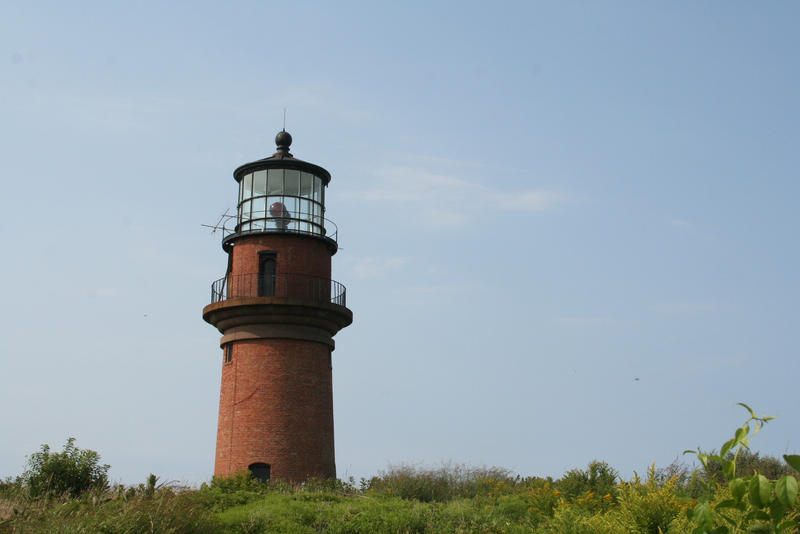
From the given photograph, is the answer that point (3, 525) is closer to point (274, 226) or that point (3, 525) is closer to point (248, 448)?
point (248, 448)

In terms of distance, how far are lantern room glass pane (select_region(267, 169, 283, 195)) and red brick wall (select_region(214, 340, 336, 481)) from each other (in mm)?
4910

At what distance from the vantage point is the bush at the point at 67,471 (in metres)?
23.6

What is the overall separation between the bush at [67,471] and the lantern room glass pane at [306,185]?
10.5m

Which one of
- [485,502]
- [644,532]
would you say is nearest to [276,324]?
[485,502]

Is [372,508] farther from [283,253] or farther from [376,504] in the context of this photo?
[283,253]

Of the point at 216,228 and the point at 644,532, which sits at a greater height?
the point at 216,228

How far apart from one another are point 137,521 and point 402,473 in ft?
39.1

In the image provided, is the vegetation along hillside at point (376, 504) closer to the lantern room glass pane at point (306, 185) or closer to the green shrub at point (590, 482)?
the green shrub at point (590, 482)

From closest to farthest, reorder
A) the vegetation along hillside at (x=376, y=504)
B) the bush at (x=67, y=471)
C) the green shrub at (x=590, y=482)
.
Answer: the vegetation along hillside at (x=376, y=504) → the green shrub at (x=590, y=482) → the bush at (x=67, y=471)

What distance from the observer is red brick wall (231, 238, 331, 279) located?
1001 inches

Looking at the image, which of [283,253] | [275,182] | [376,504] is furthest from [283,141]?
[376,504]

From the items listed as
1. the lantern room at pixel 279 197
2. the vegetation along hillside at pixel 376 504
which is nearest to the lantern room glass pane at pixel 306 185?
the lantern room at pixel 279 197

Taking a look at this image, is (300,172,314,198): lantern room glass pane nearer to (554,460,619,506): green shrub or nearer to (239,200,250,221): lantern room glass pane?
(239,200,250,221): lantern room glass pane

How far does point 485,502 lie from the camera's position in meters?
19.4
